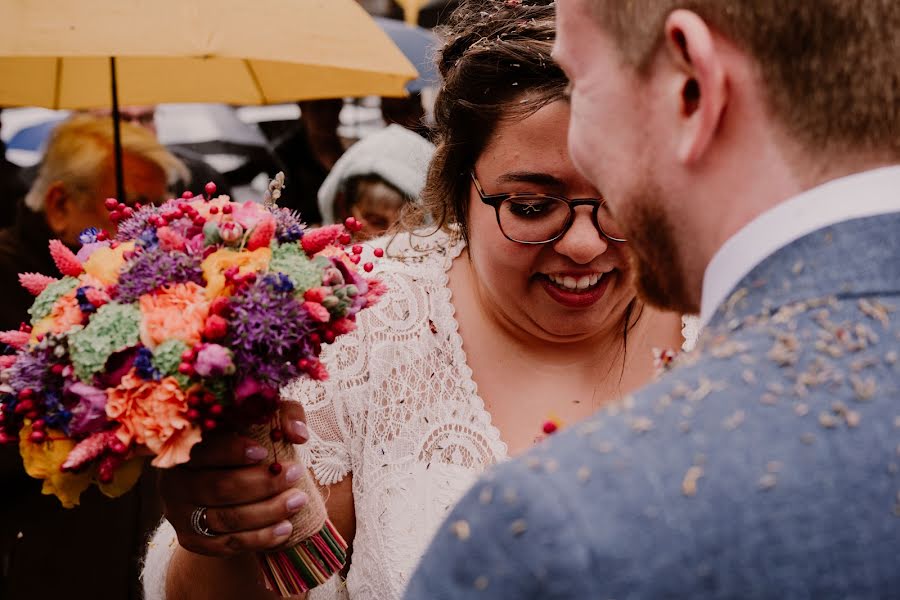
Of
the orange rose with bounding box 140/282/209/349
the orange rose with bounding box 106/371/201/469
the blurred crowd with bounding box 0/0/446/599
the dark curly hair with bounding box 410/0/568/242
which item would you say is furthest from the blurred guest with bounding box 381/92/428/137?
the orange rose with bounding box 106/371/201/469

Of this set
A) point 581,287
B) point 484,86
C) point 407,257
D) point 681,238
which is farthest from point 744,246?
point 407,257

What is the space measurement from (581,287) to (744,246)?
129cm

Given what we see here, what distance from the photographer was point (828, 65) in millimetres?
1064

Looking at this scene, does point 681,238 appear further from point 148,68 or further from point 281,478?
point 148,68

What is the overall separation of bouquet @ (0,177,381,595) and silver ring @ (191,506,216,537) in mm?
162

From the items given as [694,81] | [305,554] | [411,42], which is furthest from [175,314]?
[411,42]

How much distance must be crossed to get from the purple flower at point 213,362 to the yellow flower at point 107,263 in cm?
28

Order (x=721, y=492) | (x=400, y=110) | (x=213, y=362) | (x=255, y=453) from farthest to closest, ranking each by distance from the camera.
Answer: (x=400, y=110) → (x=255, y=453) → (x=213, y=362) → (x=721, y=492)

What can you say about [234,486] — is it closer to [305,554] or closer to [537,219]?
[305,554]

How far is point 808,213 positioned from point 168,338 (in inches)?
41.9

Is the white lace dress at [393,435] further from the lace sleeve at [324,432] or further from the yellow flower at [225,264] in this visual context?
the yellow flower at [225,264]

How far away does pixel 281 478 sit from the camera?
6.27 feet

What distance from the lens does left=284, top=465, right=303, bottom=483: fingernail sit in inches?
75.5

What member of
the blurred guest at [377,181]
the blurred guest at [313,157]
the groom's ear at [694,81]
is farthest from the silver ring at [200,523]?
the blurred guest at [313,157]
